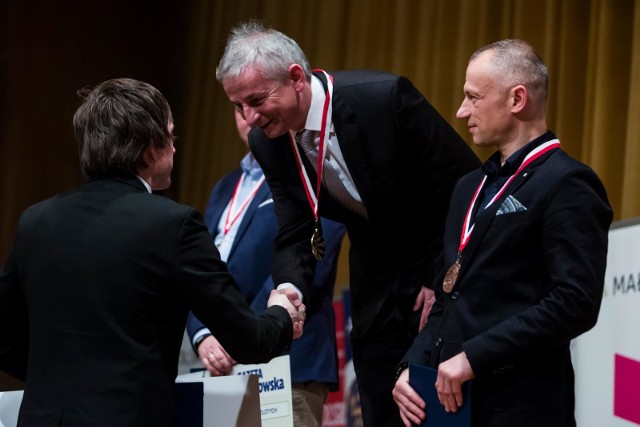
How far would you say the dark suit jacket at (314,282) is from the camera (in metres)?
3.52

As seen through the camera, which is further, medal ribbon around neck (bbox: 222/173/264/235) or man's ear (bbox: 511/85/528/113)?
medal ribbon around neck (bbox: 222/173/264/235)

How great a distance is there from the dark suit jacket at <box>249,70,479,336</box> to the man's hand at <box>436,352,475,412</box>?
0.73 m

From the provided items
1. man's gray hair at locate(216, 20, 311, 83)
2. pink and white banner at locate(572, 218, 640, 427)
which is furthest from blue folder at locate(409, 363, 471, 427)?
pink and white banner at locate(572, 218, 640, 427)

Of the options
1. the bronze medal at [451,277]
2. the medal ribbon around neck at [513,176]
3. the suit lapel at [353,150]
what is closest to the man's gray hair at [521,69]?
the medal ribbon around neck at [513,176]

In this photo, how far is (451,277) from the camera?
91.8 inches

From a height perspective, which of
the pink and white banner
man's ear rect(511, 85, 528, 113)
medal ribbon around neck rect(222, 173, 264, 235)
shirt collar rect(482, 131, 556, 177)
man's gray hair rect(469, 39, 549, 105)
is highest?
man's gray hair rect(469, 39, 549, 105)

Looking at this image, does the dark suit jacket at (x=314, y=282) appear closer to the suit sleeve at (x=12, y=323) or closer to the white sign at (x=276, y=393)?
the white sign at (x=276, y=393)

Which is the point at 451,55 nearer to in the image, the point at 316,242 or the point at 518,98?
the point at 316,242

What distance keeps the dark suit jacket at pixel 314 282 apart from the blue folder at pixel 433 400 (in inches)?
47.6

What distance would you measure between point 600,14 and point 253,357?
3.35 meters

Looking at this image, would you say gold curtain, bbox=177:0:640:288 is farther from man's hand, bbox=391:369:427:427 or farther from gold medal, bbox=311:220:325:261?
man's hand, bbox=391:369:427:427

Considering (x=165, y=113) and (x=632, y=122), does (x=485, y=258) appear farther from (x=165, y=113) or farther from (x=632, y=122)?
(x=632, y=122)

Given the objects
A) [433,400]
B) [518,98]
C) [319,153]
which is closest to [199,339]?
[319,153]

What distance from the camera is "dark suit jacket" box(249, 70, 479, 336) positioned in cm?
290
